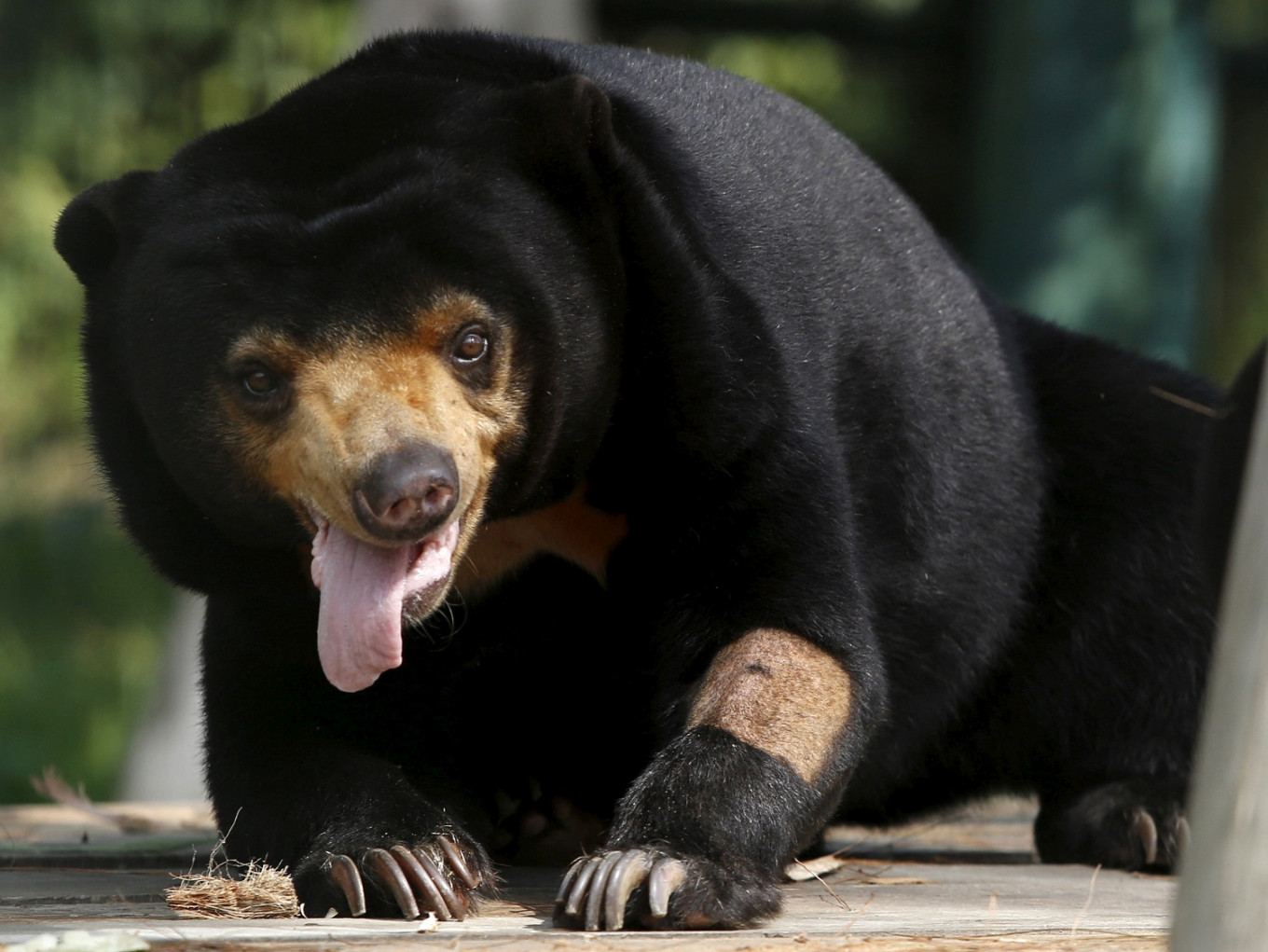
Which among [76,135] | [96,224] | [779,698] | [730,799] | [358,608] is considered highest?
[76,135]

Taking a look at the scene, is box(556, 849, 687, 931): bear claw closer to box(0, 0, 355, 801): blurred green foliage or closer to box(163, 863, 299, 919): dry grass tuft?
box(163, 863, 299, 919): dry grass tuft

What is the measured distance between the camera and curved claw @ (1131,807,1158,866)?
4.10m

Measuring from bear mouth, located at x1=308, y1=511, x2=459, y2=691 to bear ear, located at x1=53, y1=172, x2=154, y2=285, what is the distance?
0.80 metres

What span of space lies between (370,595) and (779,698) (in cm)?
74

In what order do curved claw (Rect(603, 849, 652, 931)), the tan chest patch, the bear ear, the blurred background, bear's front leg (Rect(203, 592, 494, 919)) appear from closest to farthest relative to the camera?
curved claw (Rect(603, 849, 652, 931)) → bear's front leg (Rect(203, 592, 494, 919)) → the bear ear → the tan chest patch → the blurred background

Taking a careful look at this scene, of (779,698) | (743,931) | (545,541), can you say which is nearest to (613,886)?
(743,931)

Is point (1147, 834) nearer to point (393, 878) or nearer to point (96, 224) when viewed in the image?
point (393, 878)

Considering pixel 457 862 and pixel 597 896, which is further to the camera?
pixel 457 862

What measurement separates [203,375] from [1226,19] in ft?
24.8

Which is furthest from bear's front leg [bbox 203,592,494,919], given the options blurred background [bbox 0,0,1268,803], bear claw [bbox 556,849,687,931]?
blurred background [bbox 0,0,1268,803]

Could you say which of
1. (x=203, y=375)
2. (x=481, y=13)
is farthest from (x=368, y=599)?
(x=481, y=13)

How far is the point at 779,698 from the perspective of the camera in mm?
3279

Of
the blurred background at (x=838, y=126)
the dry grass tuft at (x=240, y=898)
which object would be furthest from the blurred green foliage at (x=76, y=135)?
the dry grass tuft at (x=240, y=898)

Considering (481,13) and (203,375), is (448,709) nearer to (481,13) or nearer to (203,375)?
(203,375)
